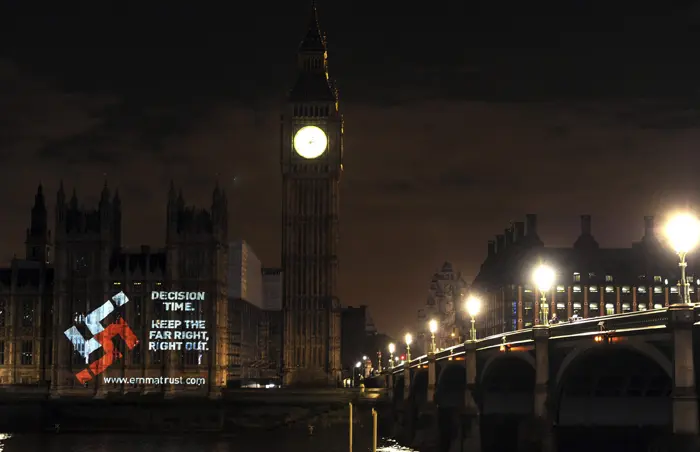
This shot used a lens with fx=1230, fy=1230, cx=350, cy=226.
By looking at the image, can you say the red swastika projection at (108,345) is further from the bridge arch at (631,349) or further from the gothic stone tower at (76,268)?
the bridge arch at (631,349)

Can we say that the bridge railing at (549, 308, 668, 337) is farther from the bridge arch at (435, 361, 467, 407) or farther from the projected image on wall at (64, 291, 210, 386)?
the projected image on wall at (64, 291, 210, 386)

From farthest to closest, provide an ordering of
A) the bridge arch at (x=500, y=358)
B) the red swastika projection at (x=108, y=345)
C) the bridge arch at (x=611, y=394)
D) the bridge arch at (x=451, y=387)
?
the red swastika projection at (x=108, y=345) → the bridge arch at (x=451, y=387) → the bridge arch at (x=500, y=358) → the bridge arch at (x=611, y=394)

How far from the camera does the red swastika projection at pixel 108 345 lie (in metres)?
174

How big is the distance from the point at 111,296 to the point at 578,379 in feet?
391

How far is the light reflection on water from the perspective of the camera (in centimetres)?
11606

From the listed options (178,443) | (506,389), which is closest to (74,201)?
(178,443)

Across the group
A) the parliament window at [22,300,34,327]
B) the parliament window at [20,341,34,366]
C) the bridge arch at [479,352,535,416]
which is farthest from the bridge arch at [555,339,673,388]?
the parliament window at [22,300,34,327]

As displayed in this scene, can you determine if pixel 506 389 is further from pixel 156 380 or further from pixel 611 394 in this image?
pixel 156 380

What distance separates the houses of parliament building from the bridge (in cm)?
7169

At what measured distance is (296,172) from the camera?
191 meters

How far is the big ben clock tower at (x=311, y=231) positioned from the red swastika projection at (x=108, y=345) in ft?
79.9

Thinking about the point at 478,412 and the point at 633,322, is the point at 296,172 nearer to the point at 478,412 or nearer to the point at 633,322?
the point at 478,412

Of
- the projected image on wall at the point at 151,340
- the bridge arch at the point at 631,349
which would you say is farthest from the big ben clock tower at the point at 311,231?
the bridge arch at the point at 631,349

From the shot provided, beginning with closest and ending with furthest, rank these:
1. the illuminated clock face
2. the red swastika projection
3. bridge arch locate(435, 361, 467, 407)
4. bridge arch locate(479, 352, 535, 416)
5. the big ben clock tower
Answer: bridge arch locate(479, 352, 535, 416) < bridge arch locate(435, 361, 467, 407) < the red swastika projection < the big ben clock tower < the illuminated clock face
